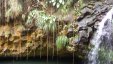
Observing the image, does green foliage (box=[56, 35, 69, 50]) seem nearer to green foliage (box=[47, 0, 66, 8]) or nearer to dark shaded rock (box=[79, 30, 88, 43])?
dark shaded rock (box=[79, 30, 88, 43])

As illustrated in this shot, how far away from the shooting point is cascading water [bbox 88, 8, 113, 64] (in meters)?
8.70

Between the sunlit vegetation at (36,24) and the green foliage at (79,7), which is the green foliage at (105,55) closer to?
the sunlit vegetation at (36,24)

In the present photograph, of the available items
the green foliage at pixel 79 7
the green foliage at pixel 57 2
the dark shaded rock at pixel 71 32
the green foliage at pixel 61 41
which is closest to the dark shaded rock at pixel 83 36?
the dark shaded rock at pixel 71 32

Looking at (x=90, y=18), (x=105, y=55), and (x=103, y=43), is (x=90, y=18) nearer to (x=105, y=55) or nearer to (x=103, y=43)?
(x=103, y=43)

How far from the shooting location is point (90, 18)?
29.3ft

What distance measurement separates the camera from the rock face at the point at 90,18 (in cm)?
873

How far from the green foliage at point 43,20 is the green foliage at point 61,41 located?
37cm

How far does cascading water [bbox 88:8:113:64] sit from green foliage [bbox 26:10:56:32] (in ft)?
4.30

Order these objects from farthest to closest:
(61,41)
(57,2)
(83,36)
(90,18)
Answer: (57,2), (61,41), (90,18), (83,36)

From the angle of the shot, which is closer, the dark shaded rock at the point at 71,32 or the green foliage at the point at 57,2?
the dark shaded rock at the point at 71,32

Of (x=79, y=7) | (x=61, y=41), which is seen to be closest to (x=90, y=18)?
(x=79, y=7)

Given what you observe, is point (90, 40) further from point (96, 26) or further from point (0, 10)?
point (0, 10)

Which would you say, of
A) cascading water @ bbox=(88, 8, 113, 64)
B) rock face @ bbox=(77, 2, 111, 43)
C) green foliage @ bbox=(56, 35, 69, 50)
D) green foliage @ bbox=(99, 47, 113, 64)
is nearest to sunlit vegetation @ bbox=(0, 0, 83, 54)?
green foliage @ bbox=(56, 35, 69, 50)

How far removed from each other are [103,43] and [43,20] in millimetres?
1903
